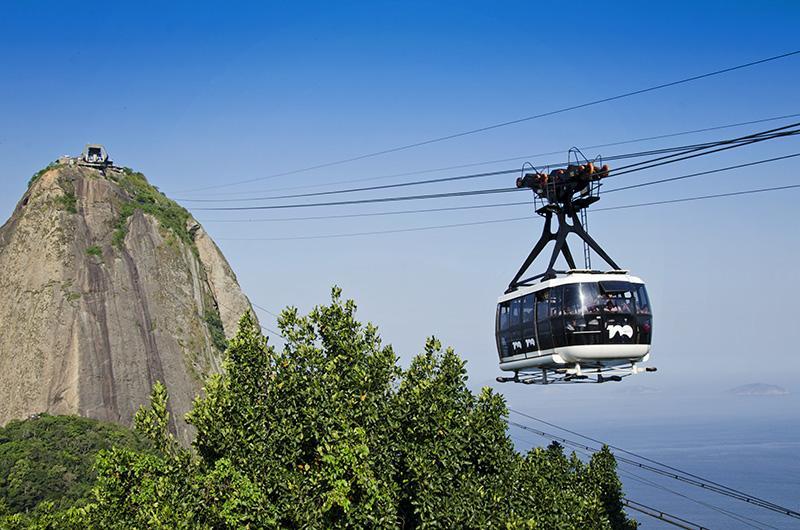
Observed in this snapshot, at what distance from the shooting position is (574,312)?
24.8 meters

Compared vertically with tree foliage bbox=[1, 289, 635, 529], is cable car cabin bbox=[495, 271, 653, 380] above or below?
above

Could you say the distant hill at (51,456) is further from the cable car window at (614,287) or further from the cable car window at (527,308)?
the cable car window at (614,287)

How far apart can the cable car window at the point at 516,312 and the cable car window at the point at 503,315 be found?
48 centimetres

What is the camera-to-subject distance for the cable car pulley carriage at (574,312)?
981 inches

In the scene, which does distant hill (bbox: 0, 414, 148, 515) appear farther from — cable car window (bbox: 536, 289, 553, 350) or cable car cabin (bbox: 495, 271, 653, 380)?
cable car cabin (bbox: 495, 271, 653, 380)

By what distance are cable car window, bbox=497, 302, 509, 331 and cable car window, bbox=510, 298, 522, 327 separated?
48 centimetres

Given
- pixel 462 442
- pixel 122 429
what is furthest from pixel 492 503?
pixel 122 429

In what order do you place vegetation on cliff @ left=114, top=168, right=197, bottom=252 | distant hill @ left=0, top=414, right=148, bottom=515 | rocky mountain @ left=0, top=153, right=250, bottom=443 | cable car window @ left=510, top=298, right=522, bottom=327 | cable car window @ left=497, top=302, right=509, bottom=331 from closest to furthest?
cable car window @ left=510, top=298, right=522, bottom=327, cable car window @ left=497, top=302, right=509, bottom=331, distant hill @ left=0, top=414, right=148, bottom=515, rocky mountain @ left=0, top=153, right=250, bottom=443, vegetation on cliff @ left=114, top=168, right=197, bottom=252

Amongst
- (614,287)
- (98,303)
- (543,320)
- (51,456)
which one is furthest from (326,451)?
(98,303)

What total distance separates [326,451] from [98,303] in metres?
88.3

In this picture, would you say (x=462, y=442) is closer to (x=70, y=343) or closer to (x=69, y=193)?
(x=70, y=343)

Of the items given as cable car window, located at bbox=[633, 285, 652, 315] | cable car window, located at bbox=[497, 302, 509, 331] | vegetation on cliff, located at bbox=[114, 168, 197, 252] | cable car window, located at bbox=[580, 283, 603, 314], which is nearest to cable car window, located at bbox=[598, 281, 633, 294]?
cable car window, located at bbox=[580, 283, 603, 314]

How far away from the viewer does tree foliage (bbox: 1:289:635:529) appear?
2183 centimetres

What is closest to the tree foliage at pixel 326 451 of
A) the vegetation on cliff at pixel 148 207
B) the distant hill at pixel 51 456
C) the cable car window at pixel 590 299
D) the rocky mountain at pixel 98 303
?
the cable car window at pixel 590 299
